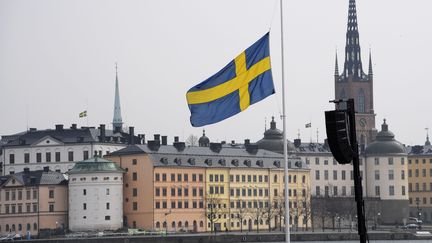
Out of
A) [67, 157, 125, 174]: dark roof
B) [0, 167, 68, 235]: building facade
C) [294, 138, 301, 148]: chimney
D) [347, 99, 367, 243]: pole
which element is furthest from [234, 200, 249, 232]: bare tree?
[347, 99, 367, 243]: pole

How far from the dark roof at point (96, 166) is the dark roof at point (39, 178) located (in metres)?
4.06

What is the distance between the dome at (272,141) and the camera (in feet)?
526

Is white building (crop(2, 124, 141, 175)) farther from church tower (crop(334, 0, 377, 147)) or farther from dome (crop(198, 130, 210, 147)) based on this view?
church tower (crop(334, 0, 377, 147))

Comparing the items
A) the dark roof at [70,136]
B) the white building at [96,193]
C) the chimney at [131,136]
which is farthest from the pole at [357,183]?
the chimney at [131,136]

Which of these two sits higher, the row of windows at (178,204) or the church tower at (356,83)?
the church tower at (356,83)

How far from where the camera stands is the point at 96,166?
13388 centimetres

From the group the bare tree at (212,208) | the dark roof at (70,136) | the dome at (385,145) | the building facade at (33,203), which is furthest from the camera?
the dome at (385,145)

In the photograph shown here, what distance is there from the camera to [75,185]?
135m

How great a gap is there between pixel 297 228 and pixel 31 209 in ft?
108

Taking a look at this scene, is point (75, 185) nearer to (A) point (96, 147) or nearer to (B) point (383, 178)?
(A) point (96, 147)

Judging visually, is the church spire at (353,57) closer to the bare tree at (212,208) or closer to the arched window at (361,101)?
the arched window at (361,101)

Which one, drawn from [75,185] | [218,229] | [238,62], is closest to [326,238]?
[218,229]

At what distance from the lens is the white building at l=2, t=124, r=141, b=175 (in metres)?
149

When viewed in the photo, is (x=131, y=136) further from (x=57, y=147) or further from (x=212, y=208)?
(x=212, y=208)
